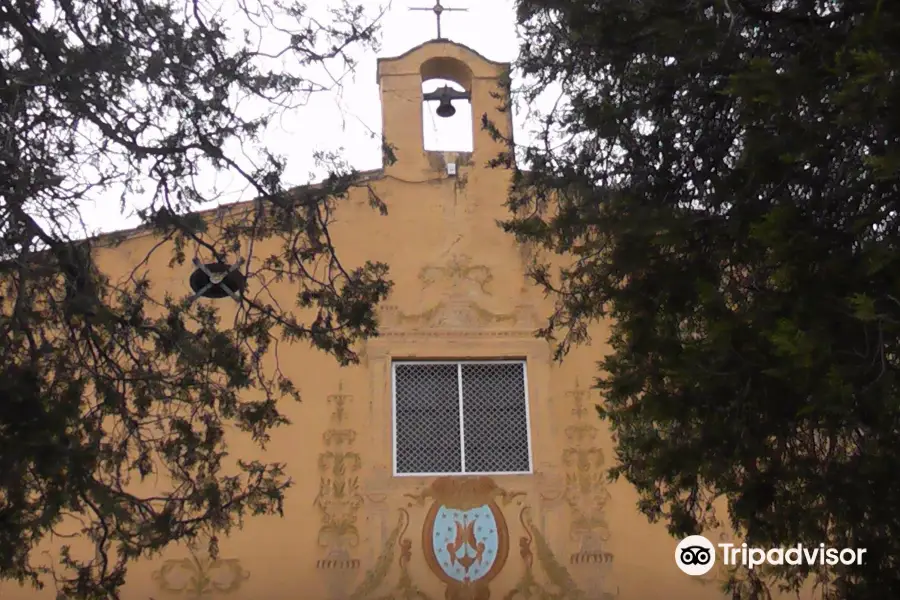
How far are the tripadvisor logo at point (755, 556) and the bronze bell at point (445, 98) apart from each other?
466cm

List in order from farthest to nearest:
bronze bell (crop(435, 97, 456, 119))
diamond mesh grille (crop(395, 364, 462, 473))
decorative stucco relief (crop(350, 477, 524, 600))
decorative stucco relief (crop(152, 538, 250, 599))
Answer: bronze bell (crop(435, 97, 456, 119))
diamond mesh grille (crop(395, 364, 462, 473))
decorative stucco relief (crop(350, 477, 524, 600))
decorative stucco relief (crop(152, 538, 250, 599))

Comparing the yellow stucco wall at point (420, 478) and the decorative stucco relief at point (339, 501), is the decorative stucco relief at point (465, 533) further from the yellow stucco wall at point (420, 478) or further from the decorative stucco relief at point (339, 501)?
the decorative stucco relief at point (339, 501)

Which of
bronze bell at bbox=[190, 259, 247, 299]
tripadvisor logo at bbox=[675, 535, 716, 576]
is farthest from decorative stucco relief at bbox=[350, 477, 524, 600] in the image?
bronze bell at bbox=[190, 259, 247, 299]

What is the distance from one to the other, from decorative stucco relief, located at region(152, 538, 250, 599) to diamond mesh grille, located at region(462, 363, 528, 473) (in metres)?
2.14

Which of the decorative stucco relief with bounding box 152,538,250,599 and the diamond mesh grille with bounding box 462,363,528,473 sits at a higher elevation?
the diamond mesh grille with bounding box 462,363,528,473

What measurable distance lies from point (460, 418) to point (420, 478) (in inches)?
26.8

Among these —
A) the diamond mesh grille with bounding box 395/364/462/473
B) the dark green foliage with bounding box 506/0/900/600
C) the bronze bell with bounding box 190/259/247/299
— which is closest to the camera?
the dark green foliage with bounding box 506/0/900/600

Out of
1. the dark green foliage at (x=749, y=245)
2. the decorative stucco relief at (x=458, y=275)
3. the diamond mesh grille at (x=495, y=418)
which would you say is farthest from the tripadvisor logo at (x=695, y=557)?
the dark green foliage at (x=749, y=245)

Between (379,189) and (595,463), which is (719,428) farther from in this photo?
(379,189)

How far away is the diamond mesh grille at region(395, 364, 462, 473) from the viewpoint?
11.2 m

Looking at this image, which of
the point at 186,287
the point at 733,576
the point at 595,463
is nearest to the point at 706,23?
the point at 733,576

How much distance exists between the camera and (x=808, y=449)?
682 cm

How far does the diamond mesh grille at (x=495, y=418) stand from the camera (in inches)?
442

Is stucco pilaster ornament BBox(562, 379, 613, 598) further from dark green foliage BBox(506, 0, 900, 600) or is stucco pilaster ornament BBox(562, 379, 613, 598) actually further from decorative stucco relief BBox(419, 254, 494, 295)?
dark green foliage BBox(506, 0, 900, 600)
